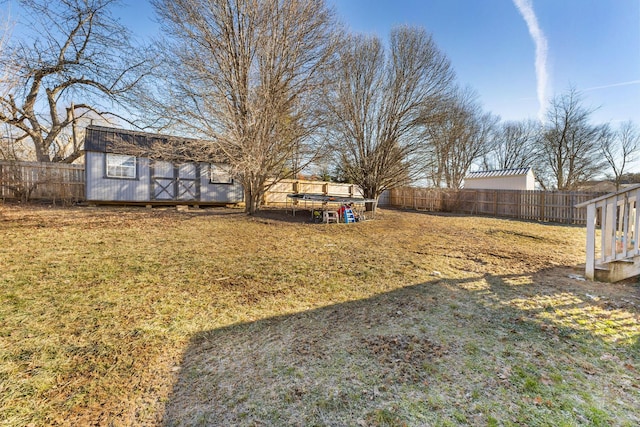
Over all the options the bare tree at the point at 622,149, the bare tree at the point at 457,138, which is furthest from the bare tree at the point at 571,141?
the bare tree at the point at 457,138

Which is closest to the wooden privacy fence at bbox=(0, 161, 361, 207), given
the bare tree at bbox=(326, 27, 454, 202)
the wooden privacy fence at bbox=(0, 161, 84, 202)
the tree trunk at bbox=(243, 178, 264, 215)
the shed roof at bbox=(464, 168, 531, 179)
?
the wooden privacy fence at bbox=(0, 161, 84, 202)

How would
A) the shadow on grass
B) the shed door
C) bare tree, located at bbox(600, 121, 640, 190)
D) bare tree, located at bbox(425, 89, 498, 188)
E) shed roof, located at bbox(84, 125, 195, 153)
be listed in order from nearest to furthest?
the shadow on grass, shed roof, located at bbox(84, 125, 195, 153), the shed door, bare tree, located at bbox(425, 89, 498, 188), bare tree, located at bbox(600, 121, 640, 190)

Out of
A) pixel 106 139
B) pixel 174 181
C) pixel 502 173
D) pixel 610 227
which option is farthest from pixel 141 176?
pixel 502 173

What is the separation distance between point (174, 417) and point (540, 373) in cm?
268

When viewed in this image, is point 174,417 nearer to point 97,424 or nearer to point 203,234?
point 97,424

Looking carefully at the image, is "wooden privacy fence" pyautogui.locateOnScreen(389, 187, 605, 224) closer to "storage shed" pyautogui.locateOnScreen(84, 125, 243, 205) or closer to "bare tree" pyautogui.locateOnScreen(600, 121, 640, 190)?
"storage shed" pyautogui.locateOnScreen(84, 125, 243, 205)

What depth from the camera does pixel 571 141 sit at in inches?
884

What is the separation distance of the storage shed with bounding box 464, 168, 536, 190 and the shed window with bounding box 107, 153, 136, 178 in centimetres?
2193

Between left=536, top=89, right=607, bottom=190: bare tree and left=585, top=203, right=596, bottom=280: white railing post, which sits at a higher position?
left=536, top=89, right=607, bottom=190: bare tree

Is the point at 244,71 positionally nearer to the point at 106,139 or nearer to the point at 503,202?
the point at 106,139

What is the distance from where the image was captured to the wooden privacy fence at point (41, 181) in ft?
32.1

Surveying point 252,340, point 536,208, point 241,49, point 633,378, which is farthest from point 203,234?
point 536,208

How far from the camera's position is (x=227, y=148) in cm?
864

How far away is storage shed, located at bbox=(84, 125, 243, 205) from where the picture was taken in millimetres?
11344
